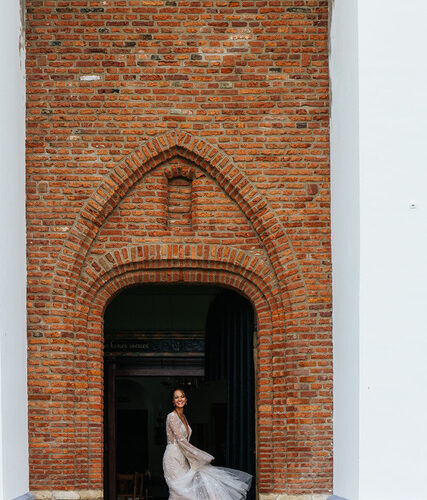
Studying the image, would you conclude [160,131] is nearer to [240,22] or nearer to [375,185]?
[240,22]

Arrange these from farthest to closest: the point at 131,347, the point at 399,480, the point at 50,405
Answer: the point at 131,347, the point at 50,405, the point at 399,480

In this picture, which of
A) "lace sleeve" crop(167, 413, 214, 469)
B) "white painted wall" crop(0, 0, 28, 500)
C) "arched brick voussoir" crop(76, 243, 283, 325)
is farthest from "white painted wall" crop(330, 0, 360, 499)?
"white painted wall" crop(0, 0, 28, 500)

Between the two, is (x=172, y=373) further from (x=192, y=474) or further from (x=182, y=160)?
(x=182, y=160)

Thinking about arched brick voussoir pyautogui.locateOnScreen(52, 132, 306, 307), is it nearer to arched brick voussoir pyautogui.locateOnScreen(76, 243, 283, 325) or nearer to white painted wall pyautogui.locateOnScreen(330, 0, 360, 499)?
arched brick voussoir pyautogui.locateOnScreen(76, 243, 283, 325)

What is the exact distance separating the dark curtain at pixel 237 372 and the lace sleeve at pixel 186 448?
25.9 inches

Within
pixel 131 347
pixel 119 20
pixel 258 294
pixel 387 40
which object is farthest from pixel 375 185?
pixel 131 347

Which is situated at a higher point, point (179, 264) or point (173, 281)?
point (179, 264)

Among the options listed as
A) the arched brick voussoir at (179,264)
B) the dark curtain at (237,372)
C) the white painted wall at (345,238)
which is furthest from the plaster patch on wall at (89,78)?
the dark curtain at (237,372)

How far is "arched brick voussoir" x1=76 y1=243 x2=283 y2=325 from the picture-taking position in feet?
29.5

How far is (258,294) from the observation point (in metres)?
9.13

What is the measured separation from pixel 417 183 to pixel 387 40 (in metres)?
1.18

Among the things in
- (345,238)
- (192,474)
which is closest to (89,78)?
(345,238)

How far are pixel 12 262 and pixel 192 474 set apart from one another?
269cm

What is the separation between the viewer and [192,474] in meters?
9.30
